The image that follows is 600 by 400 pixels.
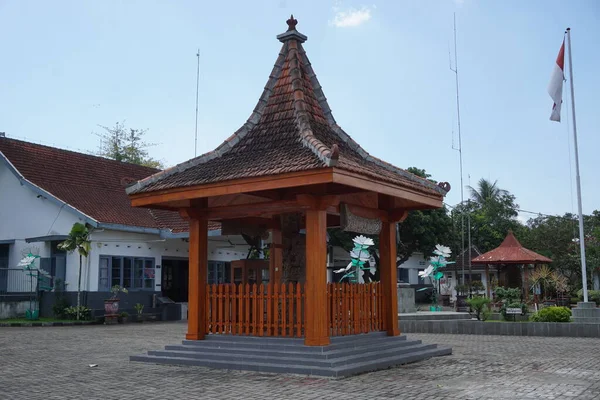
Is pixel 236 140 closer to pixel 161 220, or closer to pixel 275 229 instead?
pixel 275 229

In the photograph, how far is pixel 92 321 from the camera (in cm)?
2266

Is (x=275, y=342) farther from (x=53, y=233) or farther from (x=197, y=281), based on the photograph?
(x=53, y=233)

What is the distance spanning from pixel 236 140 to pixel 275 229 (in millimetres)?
1887

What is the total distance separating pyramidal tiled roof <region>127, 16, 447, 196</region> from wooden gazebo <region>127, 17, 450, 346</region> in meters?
0.02

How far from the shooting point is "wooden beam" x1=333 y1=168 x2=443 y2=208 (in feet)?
30.5

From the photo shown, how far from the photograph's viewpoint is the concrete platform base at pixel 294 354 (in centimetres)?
944

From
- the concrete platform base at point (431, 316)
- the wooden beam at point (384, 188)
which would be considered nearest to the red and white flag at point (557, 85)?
the concrete platform base at point (431, 316)

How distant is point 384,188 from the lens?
1022 centimetres

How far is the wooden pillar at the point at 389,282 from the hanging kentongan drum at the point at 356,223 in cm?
46

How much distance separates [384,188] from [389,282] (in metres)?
2.43

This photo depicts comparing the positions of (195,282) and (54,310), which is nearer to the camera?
(195,282)

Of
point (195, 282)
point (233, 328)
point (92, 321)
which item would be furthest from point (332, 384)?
point (92, 321)

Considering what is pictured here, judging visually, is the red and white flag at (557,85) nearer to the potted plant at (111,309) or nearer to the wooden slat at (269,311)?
→ the wooden slat at (269,311)

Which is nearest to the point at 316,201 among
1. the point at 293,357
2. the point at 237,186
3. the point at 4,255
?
the point at 237,186
